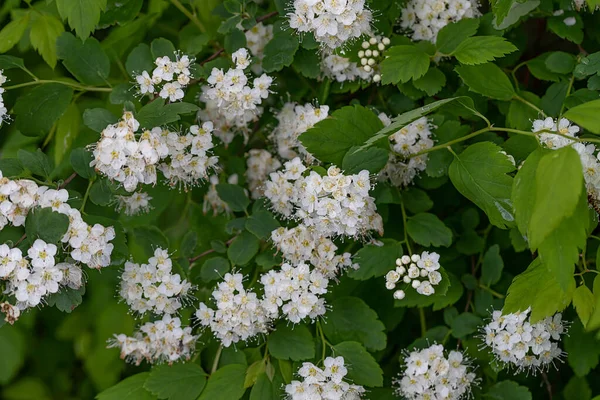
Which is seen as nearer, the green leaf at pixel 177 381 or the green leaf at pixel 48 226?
the green leaf at pixel 48 226

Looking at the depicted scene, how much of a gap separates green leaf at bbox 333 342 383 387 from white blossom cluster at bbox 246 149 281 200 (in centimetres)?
49

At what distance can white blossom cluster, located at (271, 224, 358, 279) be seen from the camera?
1.59 metres

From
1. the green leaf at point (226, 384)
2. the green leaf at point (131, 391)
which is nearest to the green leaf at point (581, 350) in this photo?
the green leaf at point (226, 384)

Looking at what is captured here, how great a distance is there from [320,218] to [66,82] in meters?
0.79

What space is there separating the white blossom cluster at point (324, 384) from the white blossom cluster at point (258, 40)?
2.60 feet

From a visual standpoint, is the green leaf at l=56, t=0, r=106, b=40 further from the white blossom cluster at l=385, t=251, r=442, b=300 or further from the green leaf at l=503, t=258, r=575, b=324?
the green leaf at l=503, t=258, r=575, b=324

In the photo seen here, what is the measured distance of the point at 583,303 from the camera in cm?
135

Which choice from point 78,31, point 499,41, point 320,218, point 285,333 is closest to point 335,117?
point 320,218

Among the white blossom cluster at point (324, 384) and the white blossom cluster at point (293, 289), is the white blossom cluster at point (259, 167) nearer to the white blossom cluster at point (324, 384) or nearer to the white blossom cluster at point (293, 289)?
the white blossom cluster at point (293, 289)

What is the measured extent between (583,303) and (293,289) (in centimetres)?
60

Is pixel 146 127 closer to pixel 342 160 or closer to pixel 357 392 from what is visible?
pixel 342 160

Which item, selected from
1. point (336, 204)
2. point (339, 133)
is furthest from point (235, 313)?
point (339, 133)

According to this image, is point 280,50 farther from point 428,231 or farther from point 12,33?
point 12,33

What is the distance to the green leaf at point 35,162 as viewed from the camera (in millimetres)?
1514
